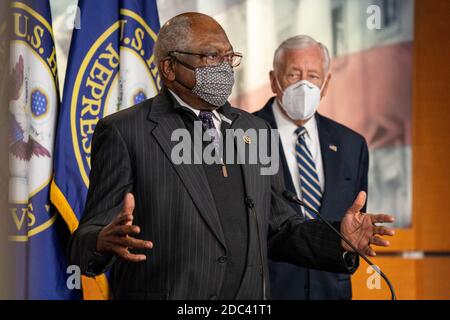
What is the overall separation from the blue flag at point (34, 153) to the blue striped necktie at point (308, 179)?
1323 millimetres

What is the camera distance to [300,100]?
14.7 ft

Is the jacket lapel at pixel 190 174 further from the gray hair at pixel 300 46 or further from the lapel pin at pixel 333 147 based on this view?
the gray hair at pixel 300 46

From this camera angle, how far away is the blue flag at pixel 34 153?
13.5 ft

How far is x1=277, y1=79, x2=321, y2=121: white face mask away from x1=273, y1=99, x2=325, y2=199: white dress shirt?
5cm

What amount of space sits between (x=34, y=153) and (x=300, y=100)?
1.49 metres

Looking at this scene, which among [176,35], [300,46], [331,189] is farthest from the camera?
[300,46]

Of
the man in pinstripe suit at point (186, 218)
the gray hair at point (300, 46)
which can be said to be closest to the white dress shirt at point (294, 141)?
the gray hair at point (300, 46)

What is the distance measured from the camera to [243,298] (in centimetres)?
259

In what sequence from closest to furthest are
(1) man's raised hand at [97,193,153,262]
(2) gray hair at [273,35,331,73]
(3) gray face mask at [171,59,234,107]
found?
1. (1) man's raised hand at [97,193,153,262]
2. (3) gray face mask at [171,59,234,107]
3. (2) gray hair at [273,35,331,73]

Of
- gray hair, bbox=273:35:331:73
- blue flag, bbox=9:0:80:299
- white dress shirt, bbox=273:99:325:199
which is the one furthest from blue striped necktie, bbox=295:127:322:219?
blue flag, bbox=9:0:80:299

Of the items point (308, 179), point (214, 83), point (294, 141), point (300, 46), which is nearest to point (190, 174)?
point (214, 83)

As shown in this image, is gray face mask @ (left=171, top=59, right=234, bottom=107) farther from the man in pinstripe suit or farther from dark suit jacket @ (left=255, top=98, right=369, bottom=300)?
dark suit jacket @ (left=255, top=98, right=369, bottom=300)

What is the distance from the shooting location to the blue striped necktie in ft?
14.0

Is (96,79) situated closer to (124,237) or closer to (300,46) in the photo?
(300,46)
